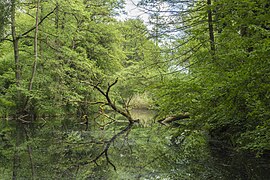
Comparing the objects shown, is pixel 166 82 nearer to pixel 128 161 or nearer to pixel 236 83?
pixel 128 161

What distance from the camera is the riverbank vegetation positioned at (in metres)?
4.05

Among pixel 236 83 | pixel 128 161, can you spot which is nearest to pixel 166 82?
pixel 128 161

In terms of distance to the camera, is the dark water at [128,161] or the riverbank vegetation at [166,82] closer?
the riverbank vegetation at [166,82]

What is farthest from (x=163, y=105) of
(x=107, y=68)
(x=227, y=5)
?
(x=107, y=68)

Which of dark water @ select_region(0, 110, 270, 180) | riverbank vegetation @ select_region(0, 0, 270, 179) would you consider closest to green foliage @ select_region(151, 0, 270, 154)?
riverbank vegetation @ select_region(0, 0, 270, 179)

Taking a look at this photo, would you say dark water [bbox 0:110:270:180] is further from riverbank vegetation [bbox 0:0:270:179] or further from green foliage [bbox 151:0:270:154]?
green foliage [bbox 151:0:270:154]

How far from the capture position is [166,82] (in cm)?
565

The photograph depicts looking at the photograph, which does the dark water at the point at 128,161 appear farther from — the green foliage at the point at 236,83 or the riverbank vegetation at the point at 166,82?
the green foliage at the point at 236,83

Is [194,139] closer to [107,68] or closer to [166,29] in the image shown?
[166,29]

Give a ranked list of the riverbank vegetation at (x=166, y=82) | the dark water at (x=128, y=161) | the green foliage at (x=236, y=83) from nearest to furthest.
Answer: the green foliage at (x=236, y=83)
the riverbank vegetation at (x=166, y=82)
the dark water at (x=128, y=161)

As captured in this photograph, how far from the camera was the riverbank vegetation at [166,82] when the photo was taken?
4051 millimetres

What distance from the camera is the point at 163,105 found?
6.12 m

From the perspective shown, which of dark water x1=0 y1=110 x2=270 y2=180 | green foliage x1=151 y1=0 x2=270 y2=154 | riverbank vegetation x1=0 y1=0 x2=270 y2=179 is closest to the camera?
green foliage x1=151 y1=0 x2=270 y2=154

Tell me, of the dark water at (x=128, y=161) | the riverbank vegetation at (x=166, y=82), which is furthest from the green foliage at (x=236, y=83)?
the dark water at (x=128, y=161)
